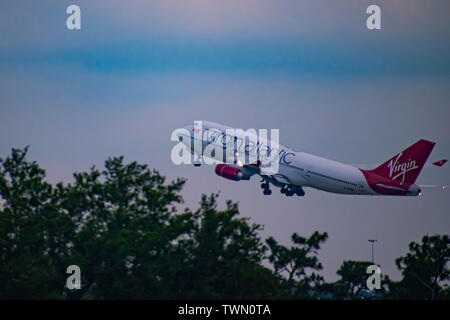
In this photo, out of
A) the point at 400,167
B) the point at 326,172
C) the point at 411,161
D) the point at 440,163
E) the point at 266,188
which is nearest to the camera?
the point at 440,163

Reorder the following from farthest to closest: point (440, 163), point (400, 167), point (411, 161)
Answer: point (400, 167)
point (411, 161)
point (440, 163)

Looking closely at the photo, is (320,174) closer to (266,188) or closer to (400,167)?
(400,167)

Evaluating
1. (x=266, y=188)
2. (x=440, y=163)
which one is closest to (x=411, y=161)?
(x=440, y=163)

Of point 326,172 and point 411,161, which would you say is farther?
point 326,172

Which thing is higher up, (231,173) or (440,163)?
(231,173)

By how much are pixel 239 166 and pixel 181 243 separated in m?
17.3

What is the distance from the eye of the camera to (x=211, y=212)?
432 ft

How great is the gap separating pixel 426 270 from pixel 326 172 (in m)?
25.1

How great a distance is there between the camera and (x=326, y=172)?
447 feet

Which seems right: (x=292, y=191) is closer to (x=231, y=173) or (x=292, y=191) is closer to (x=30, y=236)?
(x=231, y=173)
